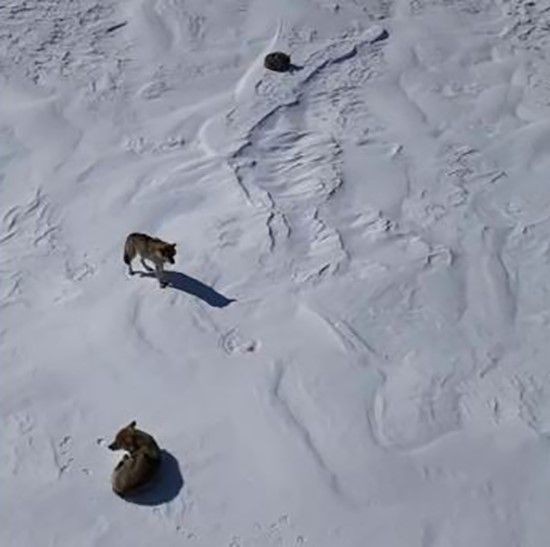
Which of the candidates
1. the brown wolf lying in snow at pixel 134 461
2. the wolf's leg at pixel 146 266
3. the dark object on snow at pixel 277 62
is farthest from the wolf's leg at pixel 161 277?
the dark object on snow at pixel 277 62

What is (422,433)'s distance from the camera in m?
5.12

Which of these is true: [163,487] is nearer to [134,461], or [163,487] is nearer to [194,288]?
[134,461]

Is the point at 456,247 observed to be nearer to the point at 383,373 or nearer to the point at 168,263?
the point at 383,373

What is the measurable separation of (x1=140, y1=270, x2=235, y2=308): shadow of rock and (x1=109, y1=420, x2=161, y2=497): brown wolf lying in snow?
113cm

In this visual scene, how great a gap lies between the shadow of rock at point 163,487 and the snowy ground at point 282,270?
49mm

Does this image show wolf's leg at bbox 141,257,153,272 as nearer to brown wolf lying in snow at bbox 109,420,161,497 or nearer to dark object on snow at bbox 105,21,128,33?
brown wolf lying in snow at bbox 109,420,161,497

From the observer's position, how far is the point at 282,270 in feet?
19.8

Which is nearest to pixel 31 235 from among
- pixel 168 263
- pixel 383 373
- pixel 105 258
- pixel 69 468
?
pixel 105 258

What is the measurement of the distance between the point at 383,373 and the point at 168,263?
1489 millimetres

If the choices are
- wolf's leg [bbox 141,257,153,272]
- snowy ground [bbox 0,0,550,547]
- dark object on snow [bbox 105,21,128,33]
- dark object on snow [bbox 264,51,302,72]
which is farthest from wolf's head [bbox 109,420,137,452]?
dark object on snow [bbox 105,21,128,33]

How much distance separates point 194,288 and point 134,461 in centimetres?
140

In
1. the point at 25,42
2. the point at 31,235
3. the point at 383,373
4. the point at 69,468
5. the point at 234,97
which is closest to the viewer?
the point at 69,468

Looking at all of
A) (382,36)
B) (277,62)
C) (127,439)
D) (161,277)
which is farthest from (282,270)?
(382,36)

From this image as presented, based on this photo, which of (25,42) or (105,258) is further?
(25,42)
